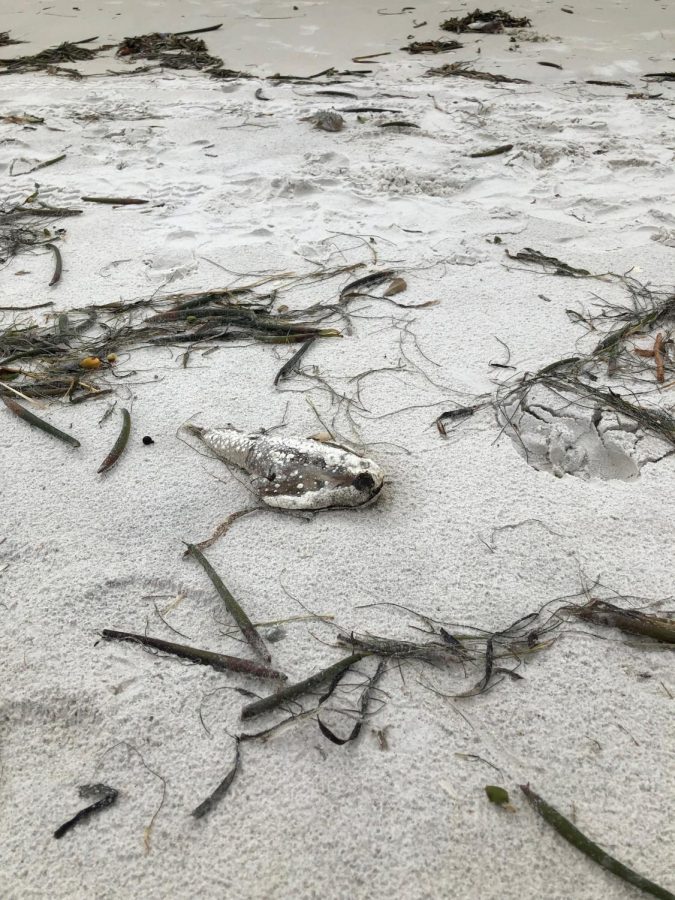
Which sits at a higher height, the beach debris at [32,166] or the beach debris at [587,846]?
the beach debris at [32,166]

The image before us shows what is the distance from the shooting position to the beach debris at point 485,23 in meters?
6.43

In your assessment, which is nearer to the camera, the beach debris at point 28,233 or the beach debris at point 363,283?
the beach debris at point 363,283

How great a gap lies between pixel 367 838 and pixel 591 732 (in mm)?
502

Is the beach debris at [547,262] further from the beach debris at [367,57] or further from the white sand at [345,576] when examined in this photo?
the beach debris at [367,57]

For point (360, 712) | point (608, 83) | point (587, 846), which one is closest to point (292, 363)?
point (360, 712)

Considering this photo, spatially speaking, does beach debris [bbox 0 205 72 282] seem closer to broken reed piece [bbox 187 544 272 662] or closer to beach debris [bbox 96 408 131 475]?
beach debris [bbox 96 408 131 475]

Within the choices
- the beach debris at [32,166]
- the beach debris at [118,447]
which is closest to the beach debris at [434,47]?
the beach debris at [32,166]

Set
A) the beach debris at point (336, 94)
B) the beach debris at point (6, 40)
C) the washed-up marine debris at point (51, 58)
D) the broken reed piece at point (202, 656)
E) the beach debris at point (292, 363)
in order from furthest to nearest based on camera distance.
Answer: the beach debris at point (6, 40), the washed-up marine debris at point (51, 58), the beach debris at point (336, 94), the beach debris at point (292, 363), the broken reed piece at point (202, 656)

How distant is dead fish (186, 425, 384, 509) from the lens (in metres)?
1.78

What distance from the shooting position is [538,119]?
456 cm

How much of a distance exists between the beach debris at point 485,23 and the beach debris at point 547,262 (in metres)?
4.62

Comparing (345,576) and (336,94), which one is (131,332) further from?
(336,94)

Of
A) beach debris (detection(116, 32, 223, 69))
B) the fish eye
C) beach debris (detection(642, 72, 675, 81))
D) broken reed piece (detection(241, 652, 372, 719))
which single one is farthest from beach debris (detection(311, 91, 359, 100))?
broken reed piece (detection(241, 652, 372, 719))

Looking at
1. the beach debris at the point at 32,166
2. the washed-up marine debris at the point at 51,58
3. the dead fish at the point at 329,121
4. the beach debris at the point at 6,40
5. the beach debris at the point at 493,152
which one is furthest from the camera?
the beach debris at the point at 6,40
